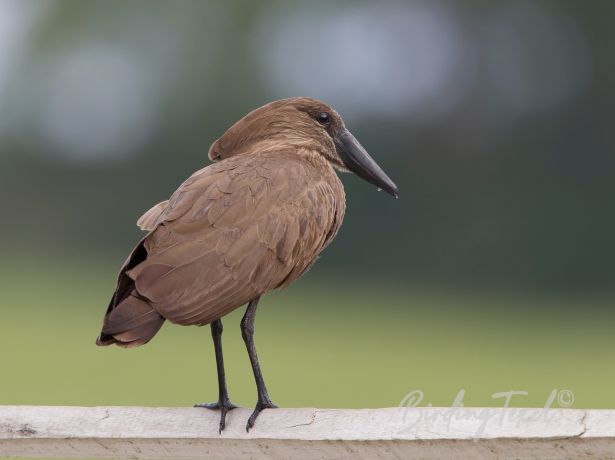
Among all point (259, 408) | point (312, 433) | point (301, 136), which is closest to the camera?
point (312, 433)

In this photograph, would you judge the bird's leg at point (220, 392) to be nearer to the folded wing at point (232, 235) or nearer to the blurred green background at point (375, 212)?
the folded wing at point (232, 235)

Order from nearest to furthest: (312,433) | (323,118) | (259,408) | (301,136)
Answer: (312,433) < (259,408) < (301,136) < (323,118)

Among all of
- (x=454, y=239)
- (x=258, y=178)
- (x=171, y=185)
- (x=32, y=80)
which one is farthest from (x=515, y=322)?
(x=258, y=178)

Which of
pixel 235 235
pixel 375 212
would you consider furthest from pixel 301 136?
pixel 375 212

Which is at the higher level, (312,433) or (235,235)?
(235,235)

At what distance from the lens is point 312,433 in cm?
387

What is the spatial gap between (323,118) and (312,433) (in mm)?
1591

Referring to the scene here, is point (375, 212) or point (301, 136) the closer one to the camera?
point (301, 136)

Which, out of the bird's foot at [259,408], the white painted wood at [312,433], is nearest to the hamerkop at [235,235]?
the bird's foot at [259,408]

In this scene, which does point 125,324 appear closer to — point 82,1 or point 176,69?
point 176,69

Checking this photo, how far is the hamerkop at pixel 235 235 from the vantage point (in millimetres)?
4082

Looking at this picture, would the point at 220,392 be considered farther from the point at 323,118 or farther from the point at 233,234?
the point at 323,118

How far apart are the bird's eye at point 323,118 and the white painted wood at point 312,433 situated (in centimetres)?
132

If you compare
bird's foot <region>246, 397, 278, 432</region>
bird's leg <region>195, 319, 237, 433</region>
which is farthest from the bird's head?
bird's foot <region>246, 397, 278, 432</region>
